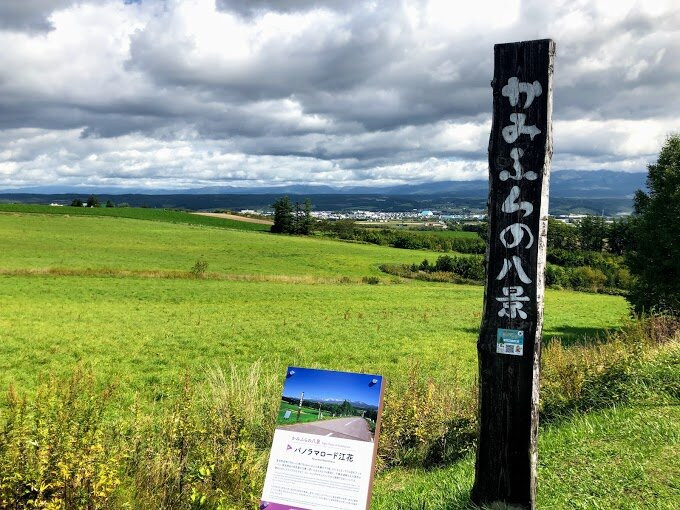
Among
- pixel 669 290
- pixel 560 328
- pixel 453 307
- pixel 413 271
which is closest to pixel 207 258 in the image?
pixel 413 271

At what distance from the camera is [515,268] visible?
487cm

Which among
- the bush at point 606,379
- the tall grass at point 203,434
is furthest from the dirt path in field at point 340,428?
the bush at point 606,379

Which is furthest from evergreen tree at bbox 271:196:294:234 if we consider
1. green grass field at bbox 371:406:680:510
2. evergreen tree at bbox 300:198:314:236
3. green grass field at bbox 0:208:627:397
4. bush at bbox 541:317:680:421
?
green grass field at bbox 371:406:680:510

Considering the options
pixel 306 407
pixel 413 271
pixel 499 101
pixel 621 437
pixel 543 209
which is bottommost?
pixel 413 271

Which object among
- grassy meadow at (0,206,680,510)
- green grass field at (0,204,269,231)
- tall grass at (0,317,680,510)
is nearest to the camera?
tall grass at (0,317,680,510)

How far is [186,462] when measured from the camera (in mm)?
6195

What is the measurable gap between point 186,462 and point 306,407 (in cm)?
241

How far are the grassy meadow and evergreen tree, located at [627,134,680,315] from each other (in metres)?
4.13

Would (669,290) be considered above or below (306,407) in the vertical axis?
below

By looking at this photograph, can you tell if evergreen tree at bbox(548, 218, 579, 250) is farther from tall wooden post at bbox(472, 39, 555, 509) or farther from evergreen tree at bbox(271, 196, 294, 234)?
tall wooden post at bbox(472, 39, 555, 509)

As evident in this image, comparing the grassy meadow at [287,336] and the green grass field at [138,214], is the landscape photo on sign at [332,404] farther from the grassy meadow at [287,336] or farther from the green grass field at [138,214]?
the green grass field at [138,214]

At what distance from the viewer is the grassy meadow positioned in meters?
5.97

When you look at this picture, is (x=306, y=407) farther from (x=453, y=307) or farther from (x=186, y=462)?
(x=453, y=307)

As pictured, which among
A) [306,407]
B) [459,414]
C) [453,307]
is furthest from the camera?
[453,307]
